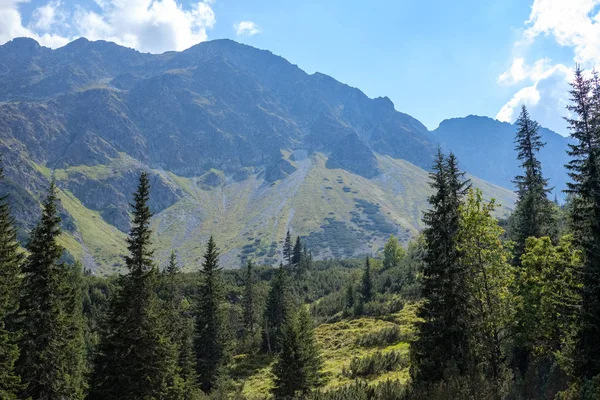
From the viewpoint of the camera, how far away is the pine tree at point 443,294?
2225 cm

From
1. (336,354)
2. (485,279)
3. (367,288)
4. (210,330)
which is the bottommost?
(336,354)

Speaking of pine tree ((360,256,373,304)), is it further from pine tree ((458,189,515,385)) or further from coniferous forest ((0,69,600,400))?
pine tree ((458,189,515,385))

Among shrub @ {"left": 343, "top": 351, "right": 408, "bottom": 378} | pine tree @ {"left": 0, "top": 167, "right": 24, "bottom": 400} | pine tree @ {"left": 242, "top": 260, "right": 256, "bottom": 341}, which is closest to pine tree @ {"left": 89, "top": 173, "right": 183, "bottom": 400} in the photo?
pine tree @ {"left": 0, "top": 167, "right": 24, "bottom": 400}

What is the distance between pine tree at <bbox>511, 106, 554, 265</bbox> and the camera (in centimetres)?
3609

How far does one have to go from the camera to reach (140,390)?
24734 mm

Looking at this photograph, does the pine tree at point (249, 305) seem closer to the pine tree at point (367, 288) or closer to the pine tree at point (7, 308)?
the pine tree at point (367, 288)

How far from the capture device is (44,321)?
2425 centimetres

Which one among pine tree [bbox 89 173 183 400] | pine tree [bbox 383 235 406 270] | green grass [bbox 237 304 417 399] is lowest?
green grass [bbox 237 304 417 399]

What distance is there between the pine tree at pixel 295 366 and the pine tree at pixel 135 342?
13633mm

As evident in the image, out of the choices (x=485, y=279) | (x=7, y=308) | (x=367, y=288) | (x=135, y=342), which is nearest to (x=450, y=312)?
(x=485, y=279)

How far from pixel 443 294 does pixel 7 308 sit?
26934 millimetres

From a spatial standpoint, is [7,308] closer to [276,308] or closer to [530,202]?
[530,202]

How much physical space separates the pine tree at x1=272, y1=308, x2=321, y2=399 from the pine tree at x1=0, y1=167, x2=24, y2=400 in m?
21.3

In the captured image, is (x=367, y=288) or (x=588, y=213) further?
(x=367, y=288)
